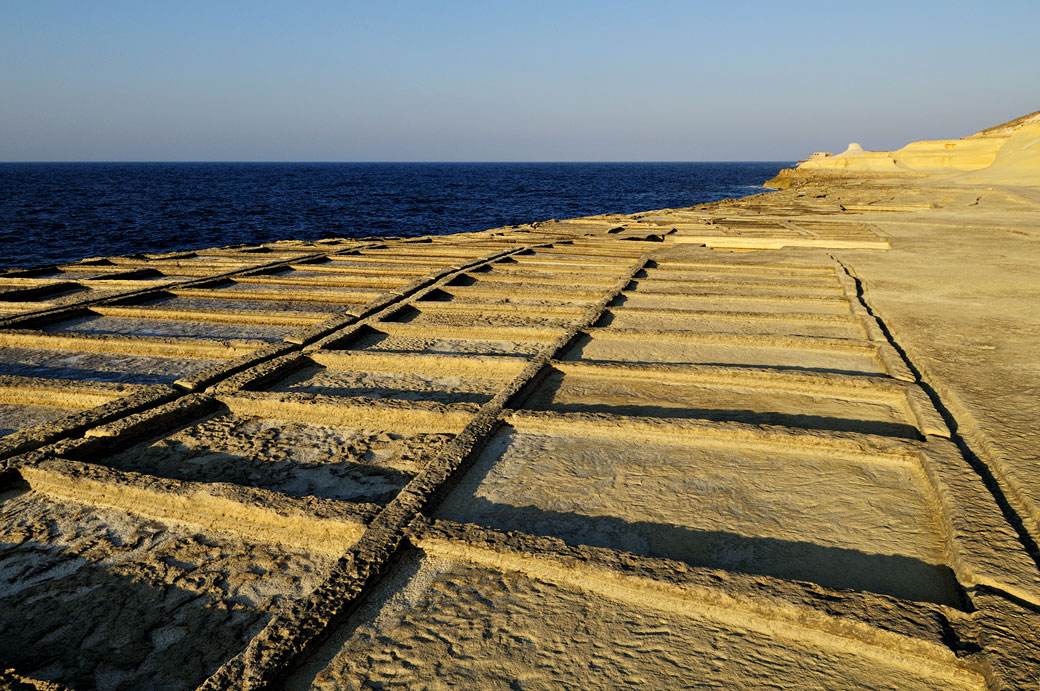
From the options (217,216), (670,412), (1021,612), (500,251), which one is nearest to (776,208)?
(500,251)

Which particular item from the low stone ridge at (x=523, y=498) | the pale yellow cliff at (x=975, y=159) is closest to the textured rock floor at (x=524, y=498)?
the low stone ridge at (x=523, y=498)

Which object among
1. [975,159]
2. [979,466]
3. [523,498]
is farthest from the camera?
[975,159]

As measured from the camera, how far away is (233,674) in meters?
1.47

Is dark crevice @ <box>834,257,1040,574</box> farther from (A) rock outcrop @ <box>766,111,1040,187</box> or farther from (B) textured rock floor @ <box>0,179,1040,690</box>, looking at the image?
(A) rock outcrop @ <box>766,111,1040,187</box>

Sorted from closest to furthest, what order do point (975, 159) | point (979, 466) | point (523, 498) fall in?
point (523, 498)
point (979, 466)
point (975, 159)

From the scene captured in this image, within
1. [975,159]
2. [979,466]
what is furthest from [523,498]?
[975,159]

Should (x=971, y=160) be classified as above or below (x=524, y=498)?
above

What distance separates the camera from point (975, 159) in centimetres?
4041

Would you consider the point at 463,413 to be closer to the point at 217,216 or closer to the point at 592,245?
the point at 592,245

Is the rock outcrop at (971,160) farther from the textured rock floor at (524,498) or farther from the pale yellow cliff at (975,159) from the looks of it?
the textured rock floor at (524,498)

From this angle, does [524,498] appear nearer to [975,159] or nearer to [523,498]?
[523,498]

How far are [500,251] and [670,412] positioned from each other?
19.8 ft

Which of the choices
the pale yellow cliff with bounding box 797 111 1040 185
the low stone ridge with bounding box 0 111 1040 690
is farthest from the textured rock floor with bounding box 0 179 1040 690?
the pale yellow cliff with bounding box 797 111 1040 185

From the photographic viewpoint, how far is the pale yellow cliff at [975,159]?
96.8ft
